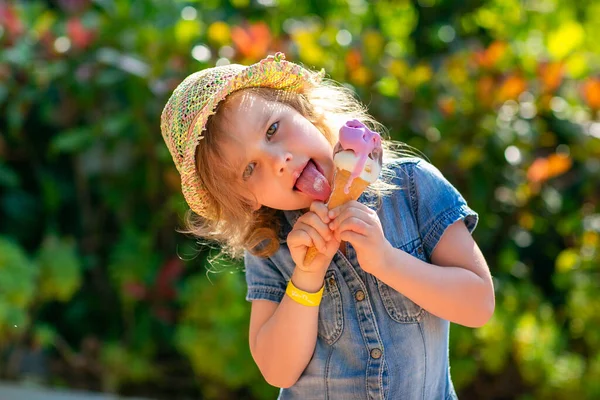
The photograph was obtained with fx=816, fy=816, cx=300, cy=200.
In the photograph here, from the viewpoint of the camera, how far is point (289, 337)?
1.72m

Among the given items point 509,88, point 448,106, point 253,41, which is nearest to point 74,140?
point 253,41

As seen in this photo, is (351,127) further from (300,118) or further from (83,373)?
(83,373)

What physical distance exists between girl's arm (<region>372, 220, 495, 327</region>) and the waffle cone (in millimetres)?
132

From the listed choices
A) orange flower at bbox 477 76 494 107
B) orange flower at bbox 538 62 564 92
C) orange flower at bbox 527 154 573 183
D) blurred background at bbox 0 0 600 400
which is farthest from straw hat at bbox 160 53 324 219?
orange flower at bbox 538 62 564 92

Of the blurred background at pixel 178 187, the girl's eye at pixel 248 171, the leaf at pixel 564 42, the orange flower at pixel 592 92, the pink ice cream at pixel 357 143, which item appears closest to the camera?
the pink ice cream at pixel 357 143

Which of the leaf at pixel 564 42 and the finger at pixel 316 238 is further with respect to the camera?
the leaf at pixel 564 42

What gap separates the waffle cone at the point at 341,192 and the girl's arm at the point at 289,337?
5 cm

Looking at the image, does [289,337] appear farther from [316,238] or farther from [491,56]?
[491,56]

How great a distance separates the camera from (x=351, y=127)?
5.36 feet

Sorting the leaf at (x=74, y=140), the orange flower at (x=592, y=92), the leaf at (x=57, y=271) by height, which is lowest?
the leaf at (x=57, y=271)

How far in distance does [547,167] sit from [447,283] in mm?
1868

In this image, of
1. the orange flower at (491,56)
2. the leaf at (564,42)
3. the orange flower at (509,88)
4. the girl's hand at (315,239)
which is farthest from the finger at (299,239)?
the leaf at (564,42)

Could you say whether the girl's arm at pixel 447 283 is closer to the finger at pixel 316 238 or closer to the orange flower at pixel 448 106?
Result: the finger at pixel 316 238

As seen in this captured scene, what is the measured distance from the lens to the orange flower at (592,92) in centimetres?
350
